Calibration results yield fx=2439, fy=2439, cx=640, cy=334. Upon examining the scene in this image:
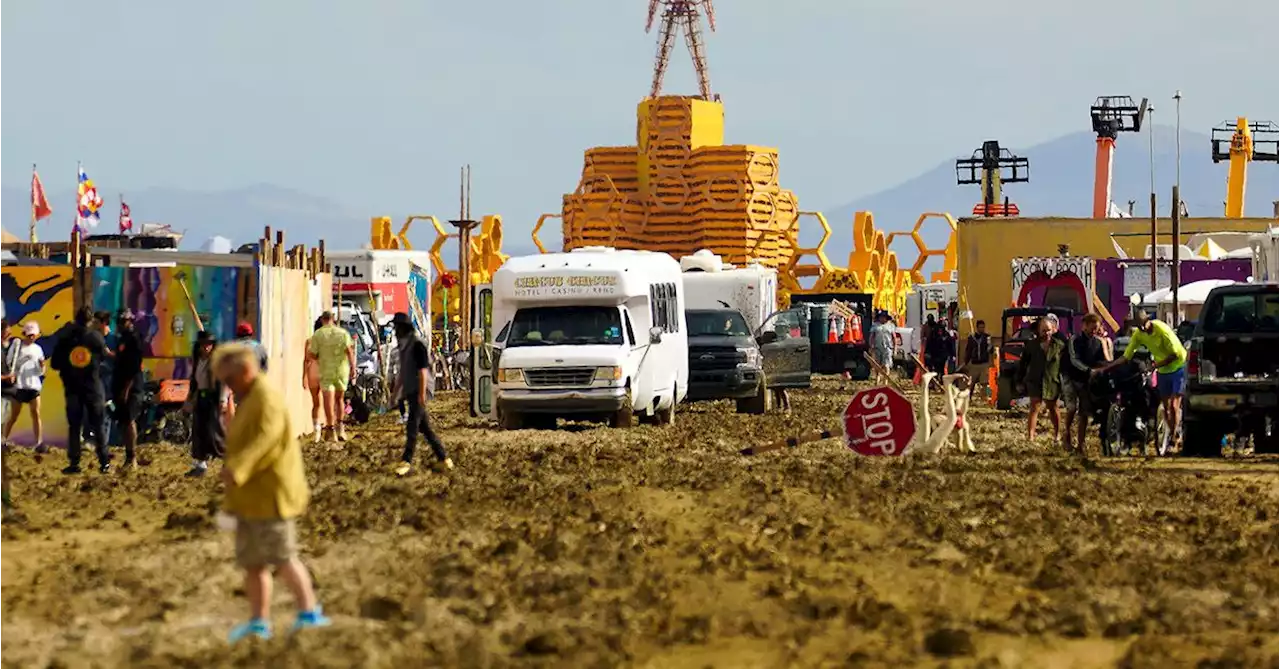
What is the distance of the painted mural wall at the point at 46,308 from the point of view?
88.7 feet

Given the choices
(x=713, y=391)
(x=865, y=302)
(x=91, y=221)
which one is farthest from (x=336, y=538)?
(x=865, y=302)

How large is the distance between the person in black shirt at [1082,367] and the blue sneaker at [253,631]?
14.7 m

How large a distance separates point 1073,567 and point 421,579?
13.1 feet

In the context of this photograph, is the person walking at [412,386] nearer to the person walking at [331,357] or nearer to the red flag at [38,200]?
the person walking at [331,357]

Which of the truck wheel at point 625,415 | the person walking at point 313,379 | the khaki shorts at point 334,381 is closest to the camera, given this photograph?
the khaki shorts at point 334,381

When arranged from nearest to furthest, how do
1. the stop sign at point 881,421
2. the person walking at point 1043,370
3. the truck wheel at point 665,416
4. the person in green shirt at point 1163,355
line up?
the stop sign at point 881,421 → the person in green shirt at point 1163,355 → the person walking at point 1043,370 → the truck wheel at point 665,416

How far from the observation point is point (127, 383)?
2383 cm

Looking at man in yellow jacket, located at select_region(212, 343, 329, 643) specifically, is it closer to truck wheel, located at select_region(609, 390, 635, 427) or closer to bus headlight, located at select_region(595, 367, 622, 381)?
bus headlight, located at select_region(595, 367, 622, 381)

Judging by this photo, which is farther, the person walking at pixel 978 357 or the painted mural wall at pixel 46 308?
the person walking at pixel 978 357

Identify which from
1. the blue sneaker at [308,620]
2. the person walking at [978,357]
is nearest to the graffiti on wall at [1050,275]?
the person walking at [978,357]

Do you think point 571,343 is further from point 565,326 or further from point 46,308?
point 46,308

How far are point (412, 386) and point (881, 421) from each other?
14.0ft

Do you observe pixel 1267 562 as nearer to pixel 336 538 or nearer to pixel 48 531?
pixel 336 538

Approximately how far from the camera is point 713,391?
3541 centimetres
